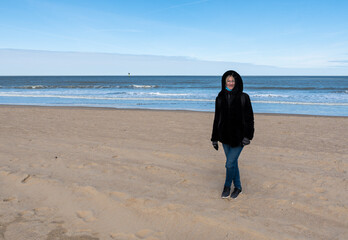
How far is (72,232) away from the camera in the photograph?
323cm

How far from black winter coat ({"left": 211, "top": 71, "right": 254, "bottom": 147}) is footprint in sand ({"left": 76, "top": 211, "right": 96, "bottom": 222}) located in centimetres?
194

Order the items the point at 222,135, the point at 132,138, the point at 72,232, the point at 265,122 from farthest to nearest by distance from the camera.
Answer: the point at 265,122 < the point at 132,138 < the point at 222,135 < the point at 72,232

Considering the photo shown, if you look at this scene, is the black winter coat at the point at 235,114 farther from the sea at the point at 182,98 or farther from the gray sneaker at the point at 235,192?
the sea at the point at 182,98

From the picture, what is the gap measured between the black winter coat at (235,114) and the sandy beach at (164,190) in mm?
941

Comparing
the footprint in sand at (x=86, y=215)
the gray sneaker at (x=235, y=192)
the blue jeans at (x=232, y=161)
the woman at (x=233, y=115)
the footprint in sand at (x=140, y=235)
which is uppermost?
the woman at (x=233, y=115)

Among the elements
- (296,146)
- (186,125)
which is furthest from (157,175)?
(186,125)

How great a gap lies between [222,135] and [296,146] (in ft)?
14.1

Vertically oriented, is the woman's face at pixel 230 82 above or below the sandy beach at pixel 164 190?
above

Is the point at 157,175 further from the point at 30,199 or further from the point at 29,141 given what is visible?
the point at 29,141

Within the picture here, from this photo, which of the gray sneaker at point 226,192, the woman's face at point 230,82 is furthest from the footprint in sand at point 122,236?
the woman's face at point 230,82

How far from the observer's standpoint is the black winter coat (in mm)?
3666

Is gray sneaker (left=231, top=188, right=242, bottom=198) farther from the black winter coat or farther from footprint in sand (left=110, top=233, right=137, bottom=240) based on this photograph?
footprint in sand (left=110, top=233, right=137, bottom=240)

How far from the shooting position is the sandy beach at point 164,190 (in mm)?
3295

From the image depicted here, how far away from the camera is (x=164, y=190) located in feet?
14.2
